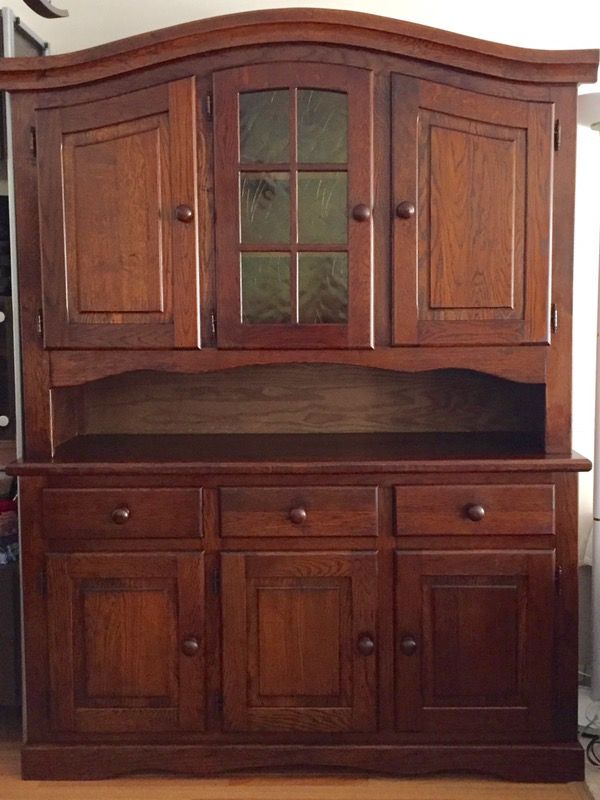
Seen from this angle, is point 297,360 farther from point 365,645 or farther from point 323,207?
point 365,645

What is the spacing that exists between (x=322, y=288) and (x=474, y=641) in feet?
3.08

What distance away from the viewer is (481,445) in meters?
2.27

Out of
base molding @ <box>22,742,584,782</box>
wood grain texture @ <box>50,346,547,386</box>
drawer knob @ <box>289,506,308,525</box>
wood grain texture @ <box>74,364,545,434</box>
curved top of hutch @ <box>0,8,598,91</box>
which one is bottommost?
base molding @ <box>22,742,584,782</box>

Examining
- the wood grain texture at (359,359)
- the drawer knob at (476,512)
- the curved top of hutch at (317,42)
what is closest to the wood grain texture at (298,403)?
the wood grain texture at (359,359)

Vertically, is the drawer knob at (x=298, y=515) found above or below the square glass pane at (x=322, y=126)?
below

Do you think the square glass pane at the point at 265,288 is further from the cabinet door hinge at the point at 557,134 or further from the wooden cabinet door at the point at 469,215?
the cabinet door hinge at the point at 557,134

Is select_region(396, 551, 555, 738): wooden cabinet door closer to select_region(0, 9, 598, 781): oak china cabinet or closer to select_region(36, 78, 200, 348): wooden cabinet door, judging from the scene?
select_region(0, 9, 598, 781): oak china cabinet

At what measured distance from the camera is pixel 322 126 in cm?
206

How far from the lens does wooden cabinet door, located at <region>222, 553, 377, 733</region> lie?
6.78 feet

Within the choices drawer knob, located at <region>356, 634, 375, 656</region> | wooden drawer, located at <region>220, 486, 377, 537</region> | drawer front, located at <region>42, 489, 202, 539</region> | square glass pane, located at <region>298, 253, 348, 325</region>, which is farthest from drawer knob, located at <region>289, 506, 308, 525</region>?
square glass pane, located at <region>298, 253, 348, 325</region>

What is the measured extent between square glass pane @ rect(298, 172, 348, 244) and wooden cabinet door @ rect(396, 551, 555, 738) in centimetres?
80

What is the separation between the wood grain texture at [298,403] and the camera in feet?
8.25

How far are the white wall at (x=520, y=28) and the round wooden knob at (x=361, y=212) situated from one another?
762mm

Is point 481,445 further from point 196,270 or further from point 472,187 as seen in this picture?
point 196,270
